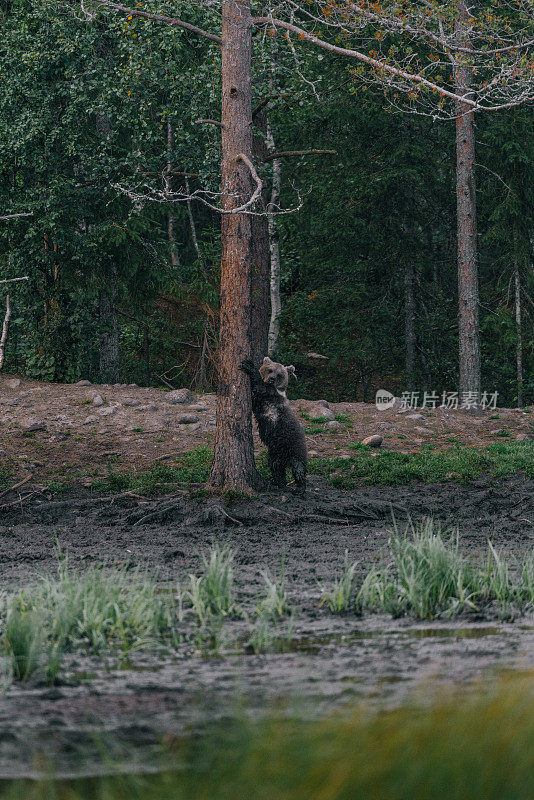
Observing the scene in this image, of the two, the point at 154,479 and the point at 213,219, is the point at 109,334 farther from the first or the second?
the point at 213,219

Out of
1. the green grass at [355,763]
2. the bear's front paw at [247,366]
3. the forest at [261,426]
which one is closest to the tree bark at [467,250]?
the forest at [261,426]

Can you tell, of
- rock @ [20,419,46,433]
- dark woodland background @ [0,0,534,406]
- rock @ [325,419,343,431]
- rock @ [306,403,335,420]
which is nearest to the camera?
rock @ [20,419,46,433]

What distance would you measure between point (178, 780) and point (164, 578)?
15.1 ft

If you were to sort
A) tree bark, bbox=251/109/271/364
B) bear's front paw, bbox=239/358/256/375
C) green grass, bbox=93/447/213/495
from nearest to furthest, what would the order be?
bear's front paw, bbox=239/358/256/375
green grass, bbox=93/447/213/495
tree bark, bbox=251/109/271/364

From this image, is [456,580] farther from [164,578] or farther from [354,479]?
[354,479]

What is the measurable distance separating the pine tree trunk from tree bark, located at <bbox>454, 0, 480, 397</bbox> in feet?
13.4

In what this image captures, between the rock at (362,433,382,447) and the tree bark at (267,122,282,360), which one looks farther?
the tree bark at (267,122,282,360)

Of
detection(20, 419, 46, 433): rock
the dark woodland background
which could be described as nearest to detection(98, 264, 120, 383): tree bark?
the dark woodland background

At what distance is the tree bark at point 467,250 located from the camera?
19000 millimetres

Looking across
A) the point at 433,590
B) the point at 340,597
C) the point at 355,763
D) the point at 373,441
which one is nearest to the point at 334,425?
the point at 373,441

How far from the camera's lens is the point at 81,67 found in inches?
722

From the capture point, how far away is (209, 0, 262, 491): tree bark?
10.6 meters

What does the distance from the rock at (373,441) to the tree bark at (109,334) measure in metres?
7.88

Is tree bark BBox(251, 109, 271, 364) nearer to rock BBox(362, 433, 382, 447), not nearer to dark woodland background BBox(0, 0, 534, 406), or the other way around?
dark woodland background BBox(0, 0, 534, 406)
